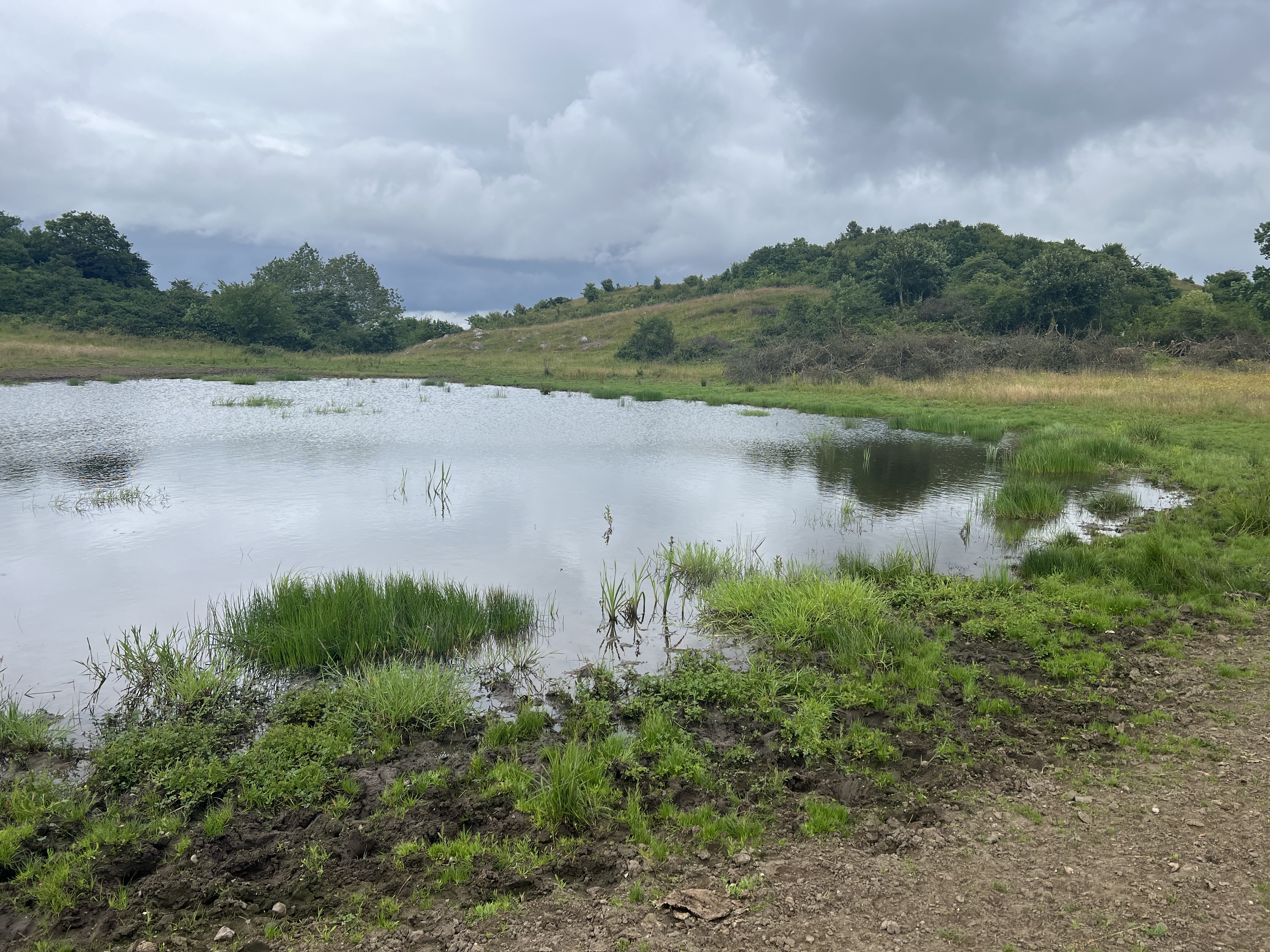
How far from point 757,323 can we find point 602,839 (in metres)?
59.9

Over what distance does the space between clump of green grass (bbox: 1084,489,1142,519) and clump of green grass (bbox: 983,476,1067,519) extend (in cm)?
49

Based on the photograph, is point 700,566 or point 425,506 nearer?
point 700,566

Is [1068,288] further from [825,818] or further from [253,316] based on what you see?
[253,316]

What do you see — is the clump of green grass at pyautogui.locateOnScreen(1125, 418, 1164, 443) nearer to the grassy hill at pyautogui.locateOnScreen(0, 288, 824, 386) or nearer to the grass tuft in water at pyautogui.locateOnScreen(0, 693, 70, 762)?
the grass tuft in water at pyautogui.locateOnScreen(0, 693, 70, 762)

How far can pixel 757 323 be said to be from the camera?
61.5 metres

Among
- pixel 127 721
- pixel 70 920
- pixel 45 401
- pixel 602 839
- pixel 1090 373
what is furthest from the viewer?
pixel 1090 373

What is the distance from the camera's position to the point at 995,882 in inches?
154

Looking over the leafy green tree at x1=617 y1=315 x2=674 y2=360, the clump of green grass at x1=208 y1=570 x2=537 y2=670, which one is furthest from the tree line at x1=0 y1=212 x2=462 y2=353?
the clump of green grass at x1=208 y1=570 x2=537 y2=670

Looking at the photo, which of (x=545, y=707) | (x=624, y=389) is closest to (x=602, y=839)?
(x=545, y=707)

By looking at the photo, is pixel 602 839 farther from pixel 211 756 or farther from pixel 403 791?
pixel 211 756

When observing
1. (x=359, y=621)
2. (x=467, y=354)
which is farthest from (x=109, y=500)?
(x=467, y=354)

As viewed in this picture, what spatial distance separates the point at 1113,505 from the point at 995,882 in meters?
11.7

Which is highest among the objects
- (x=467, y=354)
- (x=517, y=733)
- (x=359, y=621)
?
(x=467, y=354)

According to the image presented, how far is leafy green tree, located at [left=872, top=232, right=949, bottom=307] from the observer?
60969 mm
